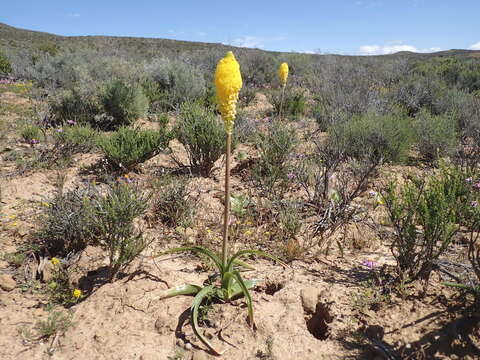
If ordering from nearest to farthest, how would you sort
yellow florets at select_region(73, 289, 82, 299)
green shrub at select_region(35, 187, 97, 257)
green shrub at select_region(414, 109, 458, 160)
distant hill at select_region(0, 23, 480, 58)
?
yellow florets at select_region(73, 289, 82, 299), green shrub at select_region(35, 187, 97, 257), green shrub at select_region(414, 109, 458, 160), distant hill at select_region(0, 23, 480, 58)

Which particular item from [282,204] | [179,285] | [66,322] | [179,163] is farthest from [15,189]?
[282,204]

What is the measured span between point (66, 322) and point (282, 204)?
2.22 metres

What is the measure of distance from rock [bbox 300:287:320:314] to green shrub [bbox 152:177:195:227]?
4.58 feet

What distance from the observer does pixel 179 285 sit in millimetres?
2312

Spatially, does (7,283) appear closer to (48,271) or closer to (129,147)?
(48,271)

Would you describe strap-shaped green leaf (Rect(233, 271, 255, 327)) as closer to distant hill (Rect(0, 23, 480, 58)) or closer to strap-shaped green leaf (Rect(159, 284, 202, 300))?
strap-shaped green leaf (Rect(159, 284, 202, 300))

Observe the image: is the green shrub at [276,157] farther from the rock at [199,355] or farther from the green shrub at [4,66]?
the green shrub at [4,66]

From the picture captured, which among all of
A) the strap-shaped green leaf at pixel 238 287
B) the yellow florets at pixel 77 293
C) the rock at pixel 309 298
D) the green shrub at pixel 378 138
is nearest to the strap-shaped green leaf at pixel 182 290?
the strap-shaped green leaf at pixel 238 287

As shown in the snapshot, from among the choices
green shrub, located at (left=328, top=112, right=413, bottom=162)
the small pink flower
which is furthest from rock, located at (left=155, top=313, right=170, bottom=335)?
green shrub, located at (left=328, top=112, right=413, bottom=162)

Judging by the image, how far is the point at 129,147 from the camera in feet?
14.2

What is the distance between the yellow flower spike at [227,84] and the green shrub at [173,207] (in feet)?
5.45

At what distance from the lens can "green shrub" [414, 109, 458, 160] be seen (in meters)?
5.43

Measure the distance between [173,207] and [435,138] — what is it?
465 centimetres

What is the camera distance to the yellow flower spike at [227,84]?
1.66 meters
